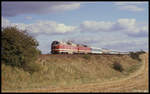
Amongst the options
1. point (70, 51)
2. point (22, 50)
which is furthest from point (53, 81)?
point (70, 51)

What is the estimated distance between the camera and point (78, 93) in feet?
75.5

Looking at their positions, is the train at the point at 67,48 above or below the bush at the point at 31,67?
below

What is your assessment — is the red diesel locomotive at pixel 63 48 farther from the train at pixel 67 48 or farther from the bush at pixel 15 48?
the bush at pixel 15 48

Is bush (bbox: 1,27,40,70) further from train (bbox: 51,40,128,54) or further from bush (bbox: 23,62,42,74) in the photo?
train (bbox: 51,40,128,54)

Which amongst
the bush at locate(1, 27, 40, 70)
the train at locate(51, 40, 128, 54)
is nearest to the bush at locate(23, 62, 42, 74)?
the bush at locate(1, 27, 40, 70)

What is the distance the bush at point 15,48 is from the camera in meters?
28.7

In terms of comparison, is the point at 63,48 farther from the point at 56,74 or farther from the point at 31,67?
the point at 31,67

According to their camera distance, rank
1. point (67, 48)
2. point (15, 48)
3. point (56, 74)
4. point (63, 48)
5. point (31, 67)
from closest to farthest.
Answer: point (15, 48), point (31, 67), point (56, 74), point (63, 48), point (67, 48)

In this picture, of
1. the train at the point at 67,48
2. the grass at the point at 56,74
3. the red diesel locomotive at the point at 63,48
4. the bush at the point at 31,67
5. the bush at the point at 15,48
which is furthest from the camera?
the train at the point at 67,48

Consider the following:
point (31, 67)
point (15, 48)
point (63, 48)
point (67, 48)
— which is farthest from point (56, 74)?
point (67, 48)

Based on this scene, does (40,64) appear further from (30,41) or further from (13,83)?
(13,83)

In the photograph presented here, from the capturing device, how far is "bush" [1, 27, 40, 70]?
28672 mm

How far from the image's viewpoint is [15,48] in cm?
2895

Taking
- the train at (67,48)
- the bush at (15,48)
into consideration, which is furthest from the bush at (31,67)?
the train at (67,48)
